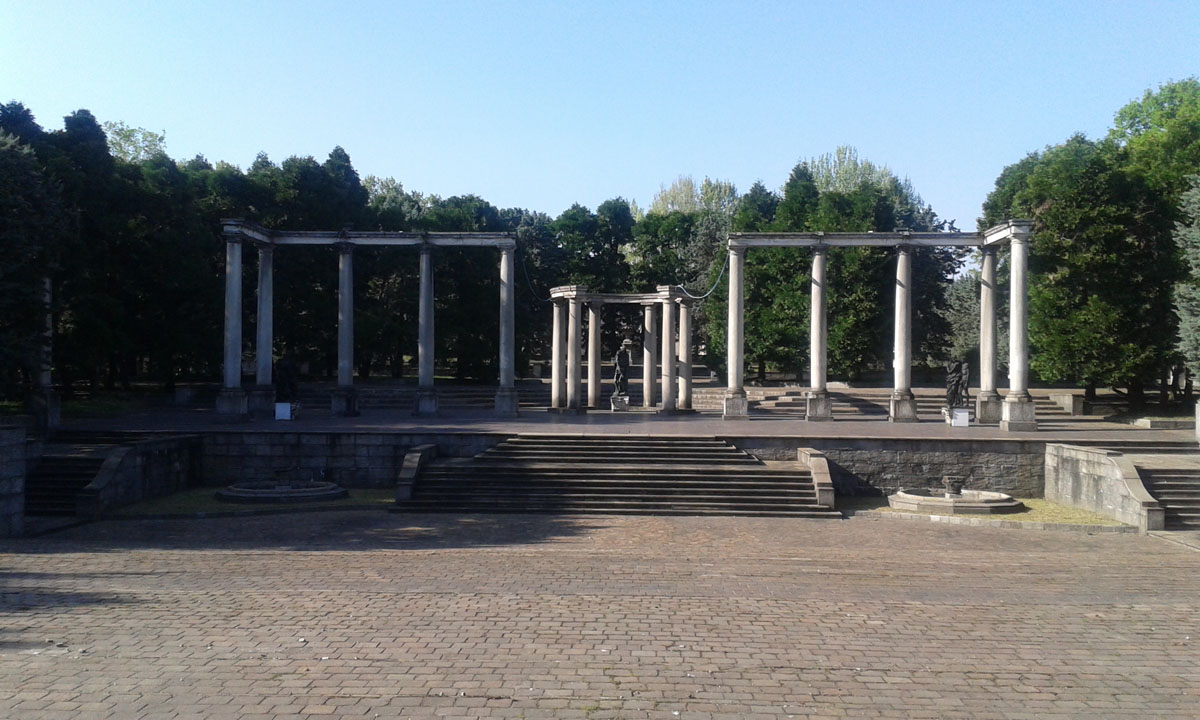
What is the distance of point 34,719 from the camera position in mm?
7215

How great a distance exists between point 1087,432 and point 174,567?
25200 mm

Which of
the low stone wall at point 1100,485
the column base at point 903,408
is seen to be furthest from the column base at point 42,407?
the low stone wall at point 1100,485

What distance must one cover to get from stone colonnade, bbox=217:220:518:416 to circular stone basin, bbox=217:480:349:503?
10.1 m

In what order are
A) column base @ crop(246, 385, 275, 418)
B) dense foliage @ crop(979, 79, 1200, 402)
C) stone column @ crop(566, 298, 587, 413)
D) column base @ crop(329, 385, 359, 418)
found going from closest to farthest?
1. column base @ crop(246, 385, 275, 418)
2. column base @ crop(329, 385, 359, 418)
3. dense foliage @ crop(979, 79, 1200, 402)
4. stone column @ crop(566, 298, 587, 413)

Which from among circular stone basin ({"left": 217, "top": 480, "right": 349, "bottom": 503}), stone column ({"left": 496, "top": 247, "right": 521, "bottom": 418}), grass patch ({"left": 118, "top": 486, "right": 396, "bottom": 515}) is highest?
stone column ({"left": 496, "top": 247, "right": 521, "bottom": 418})

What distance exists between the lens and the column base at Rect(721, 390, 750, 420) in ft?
102

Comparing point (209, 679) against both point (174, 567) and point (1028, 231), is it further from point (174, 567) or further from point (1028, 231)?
point (1028, 231)

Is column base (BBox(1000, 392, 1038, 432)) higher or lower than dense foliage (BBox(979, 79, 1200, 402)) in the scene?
lower

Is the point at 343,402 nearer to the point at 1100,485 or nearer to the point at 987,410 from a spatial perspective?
the point at 987,410

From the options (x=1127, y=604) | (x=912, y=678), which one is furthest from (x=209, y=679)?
(x=1127, y=604)

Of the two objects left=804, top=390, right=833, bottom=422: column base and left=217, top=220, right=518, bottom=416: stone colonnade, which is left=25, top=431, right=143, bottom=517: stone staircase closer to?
left=217, top=220, right=518, bottom=416: stone colonnade

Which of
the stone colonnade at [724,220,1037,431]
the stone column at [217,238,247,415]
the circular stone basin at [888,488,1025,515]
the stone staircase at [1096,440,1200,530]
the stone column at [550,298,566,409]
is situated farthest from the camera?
the stone column at [550,298,566,409]

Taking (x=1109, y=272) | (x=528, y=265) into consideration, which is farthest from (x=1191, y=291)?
(x=528, y=265)

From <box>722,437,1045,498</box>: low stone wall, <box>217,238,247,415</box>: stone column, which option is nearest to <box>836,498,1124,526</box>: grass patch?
<box>722,437,1045,498</box>: low stone wall
